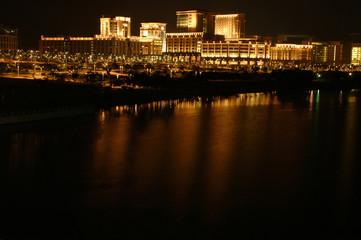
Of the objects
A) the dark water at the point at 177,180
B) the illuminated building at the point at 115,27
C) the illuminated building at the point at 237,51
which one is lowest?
the dark water at the point at 177,180

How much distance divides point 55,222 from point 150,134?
14.5ft

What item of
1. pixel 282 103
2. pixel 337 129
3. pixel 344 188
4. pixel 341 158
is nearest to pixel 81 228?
pixel 344 188

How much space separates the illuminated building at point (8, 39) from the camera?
42.7 metres

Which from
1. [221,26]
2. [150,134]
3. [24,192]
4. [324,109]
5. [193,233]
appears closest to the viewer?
[193,233]

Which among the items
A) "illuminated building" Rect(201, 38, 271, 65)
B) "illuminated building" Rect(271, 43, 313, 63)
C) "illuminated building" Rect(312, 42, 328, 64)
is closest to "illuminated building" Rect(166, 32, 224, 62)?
"illuminated building" Rect(201, 38, 271, 65)

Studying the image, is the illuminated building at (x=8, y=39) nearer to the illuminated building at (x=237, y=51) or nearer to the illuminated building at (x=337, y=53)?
the illuminated building at (x=237, y=51)

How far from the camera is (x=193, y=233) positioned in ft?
13.0

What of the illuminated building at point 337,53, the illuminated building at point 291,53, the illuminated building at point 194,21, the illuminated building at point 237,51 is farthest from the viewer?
the illuminated building at point 337,53

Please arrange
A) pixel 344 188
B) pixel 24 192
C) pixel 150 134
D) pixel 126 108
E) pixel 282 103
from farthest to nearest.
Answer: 1. pixel 282 103
2. pixel 126 108
3. pixel 150 134
4. pixel 344 188
5. pixel 24 192

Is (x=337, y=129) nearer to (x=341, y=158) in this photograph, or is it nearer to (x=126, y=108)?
(x=341, y=158)

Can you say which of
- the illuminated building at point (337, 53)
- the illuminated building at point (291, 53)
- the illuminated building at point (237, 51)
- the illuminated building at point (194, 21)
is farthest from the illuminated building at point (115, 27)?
the illuminated building at point (337, 53)

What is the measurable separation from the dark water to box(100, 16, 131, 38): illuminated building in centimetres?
3896

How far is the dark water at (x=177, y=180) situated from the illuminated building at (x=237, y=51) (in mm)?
35453

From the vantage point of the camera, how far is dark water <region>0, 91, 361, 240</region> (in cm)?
411
